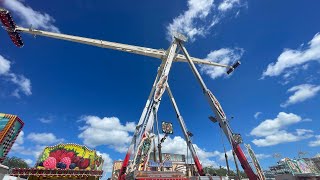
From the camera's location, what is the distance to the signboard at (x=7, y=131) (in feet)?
79.7

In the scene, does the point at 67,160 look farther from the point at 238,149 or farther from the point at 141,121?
the point at 238,149

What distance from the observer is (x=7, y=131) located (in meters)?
24.8

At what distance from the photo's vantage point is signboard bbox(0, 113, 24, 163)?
24281 millimetres

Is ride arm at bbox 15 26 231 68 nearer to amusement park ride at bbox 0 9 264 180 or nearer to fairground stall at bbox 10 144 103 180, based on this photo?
amusement park ride at bbox 0 9 264 180

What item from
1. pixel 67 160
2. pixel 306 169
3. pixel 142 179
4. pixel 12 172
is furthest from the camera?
pixel 306 169

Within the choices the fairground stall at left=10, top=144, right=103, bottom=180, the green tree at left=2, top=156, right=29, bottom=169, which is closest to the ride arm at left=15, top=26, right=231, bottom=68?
the fairground stall at left=10, top=144, right=103, bottom=180

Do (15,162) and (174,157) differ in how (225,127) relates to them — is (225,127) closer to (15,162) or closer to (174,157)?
(174,157)

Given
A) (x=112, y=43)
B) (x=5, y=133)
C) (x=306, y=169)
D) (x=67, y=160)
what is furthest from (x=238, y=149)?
(x=306, y=169)

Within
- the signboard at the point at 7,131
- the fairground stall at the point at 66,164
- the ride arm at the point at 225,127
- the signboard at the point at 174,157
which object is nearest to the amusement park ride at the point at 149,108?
the ride arm at the point at 225,127

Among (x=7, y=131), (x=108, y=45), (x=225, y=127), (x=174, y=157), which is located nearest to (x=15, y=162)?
(x=174, y=157)

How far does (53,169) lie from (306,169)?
69.9m

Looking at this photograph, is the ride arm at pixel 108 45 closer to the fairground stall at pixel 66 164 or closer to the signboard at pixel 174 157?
the fairground stall at pixel 66 164

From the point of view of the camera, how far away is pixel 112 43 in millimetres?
31000

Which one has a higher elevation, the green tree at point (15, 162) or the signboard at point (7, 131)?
the green tree at point (15, 162)
